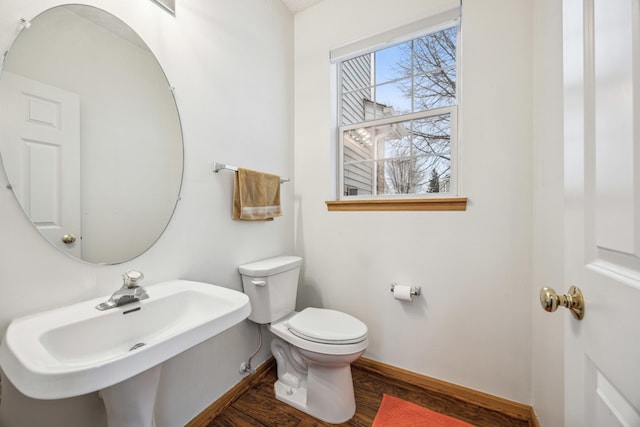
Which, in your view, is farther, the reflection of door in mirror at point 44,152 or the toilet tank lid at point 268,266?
the toilet tank lid at point 268,266

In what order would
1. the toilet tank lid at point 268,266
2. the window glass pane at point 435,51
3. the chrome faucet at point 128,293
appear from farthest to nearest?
1. the window glass pane at point 435,51
2. the toilet tank lid at point 268,266
3. the chrome faucet at point 128,293

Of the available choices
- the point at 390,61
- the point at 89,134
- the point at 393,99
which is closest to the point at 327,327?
the point at 89,134

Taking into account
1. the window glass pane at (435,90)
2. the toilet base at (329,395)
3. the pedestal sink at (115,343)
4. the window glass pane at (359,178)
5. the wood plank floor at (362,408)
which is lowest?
the wood plank floor at (362,408)

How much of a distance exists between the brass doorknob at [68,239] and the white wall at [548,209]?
66.6 inches

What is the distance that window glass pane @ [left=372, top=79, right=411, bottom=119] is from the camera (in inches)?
66.7

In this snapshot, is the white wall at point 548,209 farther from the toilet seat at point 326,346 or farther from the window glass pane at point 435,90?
the toilet seat at point 326,346

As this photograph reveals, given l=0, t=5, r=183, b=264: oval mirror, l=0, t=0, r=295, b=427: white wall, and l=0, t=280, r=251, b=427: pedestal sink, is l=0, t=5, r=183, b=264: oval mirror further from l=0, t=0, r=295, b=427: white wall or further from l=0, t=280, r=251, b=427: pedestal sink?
l=0, t=280, r=251, b=427: pedestal sink

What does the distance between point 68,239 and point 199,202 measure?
0.50 m

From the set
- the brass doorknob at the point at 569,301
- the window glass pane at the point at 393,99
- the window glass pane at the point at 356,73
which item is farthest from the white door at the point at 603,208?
the window glass pane at the point at 356,73

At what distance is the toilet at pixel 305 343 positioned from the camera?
1.25m

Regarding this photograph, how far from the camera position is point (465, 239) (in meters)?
1.43

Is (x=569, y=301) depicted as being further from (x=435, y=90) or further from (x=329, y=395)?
(x=435, y=90)

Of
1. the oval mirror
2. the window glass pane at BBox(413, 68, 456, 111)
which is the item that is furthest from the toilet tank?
the window glass pane at BBox(413, 68, 456, 111)

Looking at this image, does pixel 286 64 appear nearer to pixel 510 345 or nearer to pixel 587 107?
pixel 587 107
